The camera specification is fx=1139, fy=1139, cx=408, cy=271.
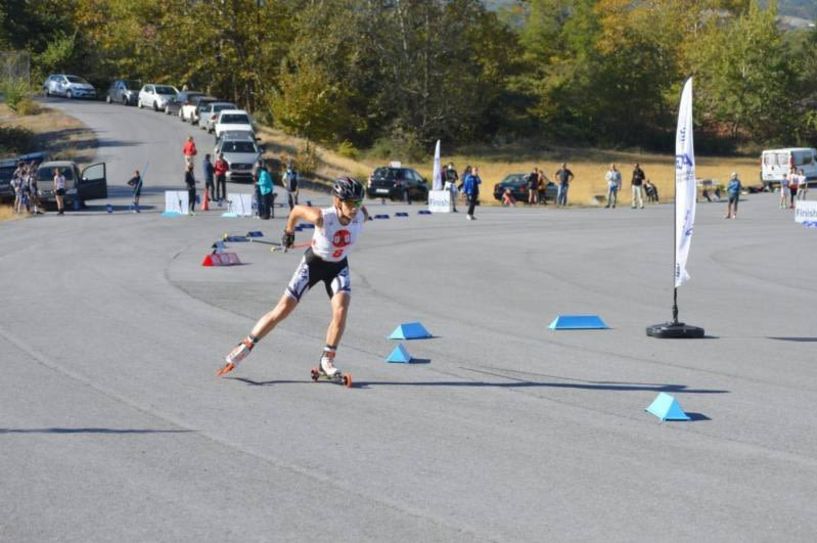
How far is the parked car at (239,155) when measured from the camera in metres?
45.9

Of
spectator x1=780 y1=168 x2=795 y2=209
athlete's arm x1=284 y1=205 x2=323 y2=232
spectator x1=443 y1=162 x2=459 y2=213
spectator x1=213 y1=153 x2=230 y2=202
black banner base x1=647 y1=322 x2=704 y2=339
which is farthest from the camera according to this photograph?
spectator x1=780 y1=168 x2=795 y2=209

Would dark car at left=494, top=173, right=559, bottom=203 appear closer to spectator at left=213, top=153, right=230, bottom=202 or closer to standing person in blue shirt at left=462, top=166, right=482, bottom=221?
standing person in blue shirt at left=462, top=166, right=482, bottom=221

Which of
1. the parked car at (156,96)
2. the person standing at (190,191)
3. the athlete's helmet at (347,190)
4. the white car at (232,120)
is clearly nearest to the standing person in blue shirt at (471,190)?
the person standing at (190,191)

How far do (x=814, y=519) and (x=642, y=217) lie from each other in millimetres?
35763

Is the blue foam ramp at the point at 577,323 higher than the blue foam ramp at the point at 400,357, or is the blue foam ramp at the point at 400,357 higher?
the blue foam ramp at the point at 400,357

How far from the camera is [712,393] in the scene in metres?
9.78

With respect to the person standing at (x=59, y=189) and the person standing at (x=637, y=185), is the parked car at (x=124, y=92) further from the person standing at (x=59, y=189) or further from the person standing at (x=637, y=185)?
the person standing at (x=59, y=189)

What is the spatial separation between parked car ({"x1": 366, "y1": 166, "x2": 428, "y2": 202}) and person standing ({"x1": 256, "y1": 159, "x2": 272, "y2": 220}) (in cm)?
1294

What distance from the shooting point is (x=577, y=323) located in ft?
45.0

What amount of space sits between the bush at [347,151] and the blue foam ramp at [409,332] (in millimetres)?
55603

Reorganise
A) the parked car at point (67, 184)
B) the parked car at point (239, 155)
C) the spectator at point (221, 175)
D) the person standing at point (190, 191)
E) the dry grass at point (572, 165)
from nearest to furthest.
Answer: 1. the person standing at point (190, 191)
2. the parked car at point (67, 184)
3. the spectator at point (221, 175)
4. the parked car at point (239, 155)
5. the dry grass at point (572, 165)

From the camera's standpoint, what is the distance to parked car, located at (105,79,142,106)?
75.6m

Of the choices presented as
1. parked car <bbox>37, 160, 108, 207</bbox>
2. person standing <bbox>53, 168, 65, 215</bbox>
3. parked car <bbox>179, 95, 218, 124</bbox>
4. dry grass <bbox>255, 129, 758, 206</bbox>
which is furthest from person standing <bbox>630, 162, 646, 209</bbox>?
parked car <bbox>179, 95, 218, 124</bbox>

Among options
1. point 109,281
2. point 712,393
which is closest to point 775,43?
point 109,281
